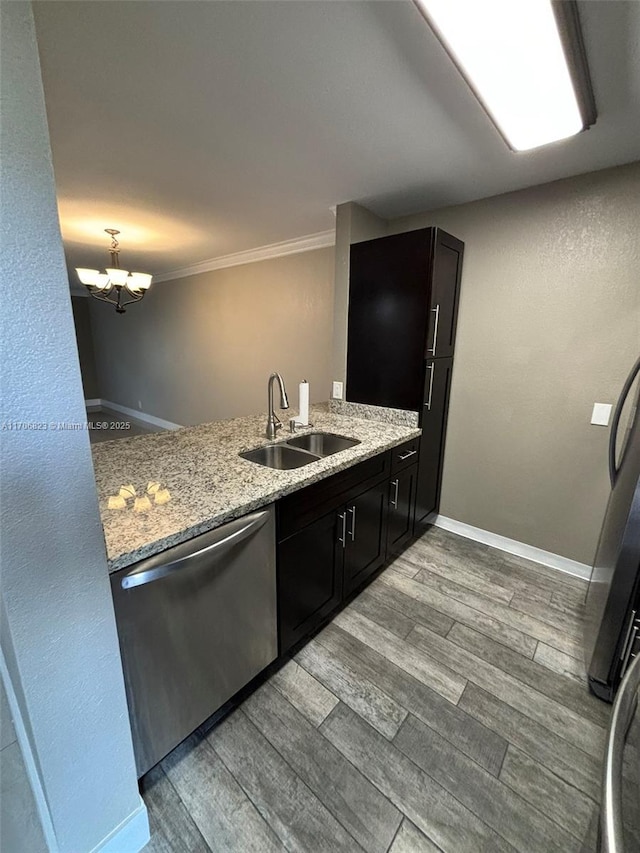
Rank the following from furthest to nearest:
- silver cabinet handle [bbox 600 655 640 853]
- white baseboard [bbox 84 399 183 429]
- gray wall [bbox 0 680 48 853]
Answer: white baseboard [bbox 84 399 183 429] → gray wall [bbox 0 680 48 853] → silver cabinet handle [bbox 600 655 640 853]

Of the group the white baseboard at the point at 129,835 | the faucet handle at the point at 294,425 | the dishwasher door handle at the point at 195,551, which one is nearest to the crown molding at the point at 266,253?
the faucet handle at the point at 294,425

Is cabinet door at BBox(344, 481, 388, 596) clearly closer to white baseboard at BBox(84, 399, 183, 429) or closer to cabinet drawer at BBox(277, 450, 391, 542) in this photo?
cabinet drawer at BBox(277, 450, 391, 542)

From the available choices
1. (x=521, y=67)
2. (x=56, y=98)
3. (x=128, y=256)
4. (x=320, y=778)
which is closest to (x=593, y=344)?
(x=521, y=67)

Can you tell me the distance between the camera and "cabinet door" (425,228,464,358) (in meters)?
2.15

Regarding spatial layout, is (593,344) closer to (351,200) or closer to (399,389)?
(399,389)

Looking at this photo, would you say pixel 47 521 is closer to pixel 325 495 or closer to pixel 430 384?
pixel 325 495

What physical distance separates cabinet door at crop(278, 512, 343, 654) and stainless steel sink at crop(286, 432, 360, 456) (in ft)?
1.76

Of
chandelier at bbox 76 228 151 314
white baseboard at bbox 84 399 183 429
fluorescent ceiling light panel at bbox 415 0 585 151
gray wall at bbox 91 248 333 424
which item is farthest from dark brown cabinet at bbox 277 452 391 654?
white baseboard at bbox 84 399 183 429

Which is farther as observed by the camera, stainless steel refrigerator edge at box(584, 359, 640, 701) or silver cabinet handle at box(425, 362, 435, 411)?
silver cabinet handle at box(425, 362, 435, 411)

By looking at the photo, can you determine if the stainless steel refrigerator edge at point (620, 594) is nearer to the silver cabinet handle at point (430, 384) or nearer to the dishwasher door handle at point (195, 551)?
the silver cabinet handle at point (430, 384)

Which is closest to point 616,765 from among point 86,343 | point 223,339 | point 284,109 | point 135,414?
point 284,109

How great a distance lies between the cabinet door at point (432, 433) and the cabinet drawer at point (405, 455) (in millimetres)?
74

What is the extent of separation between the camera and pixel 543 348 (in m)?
2.20

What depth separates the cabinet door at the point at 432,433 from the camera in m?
2.37
